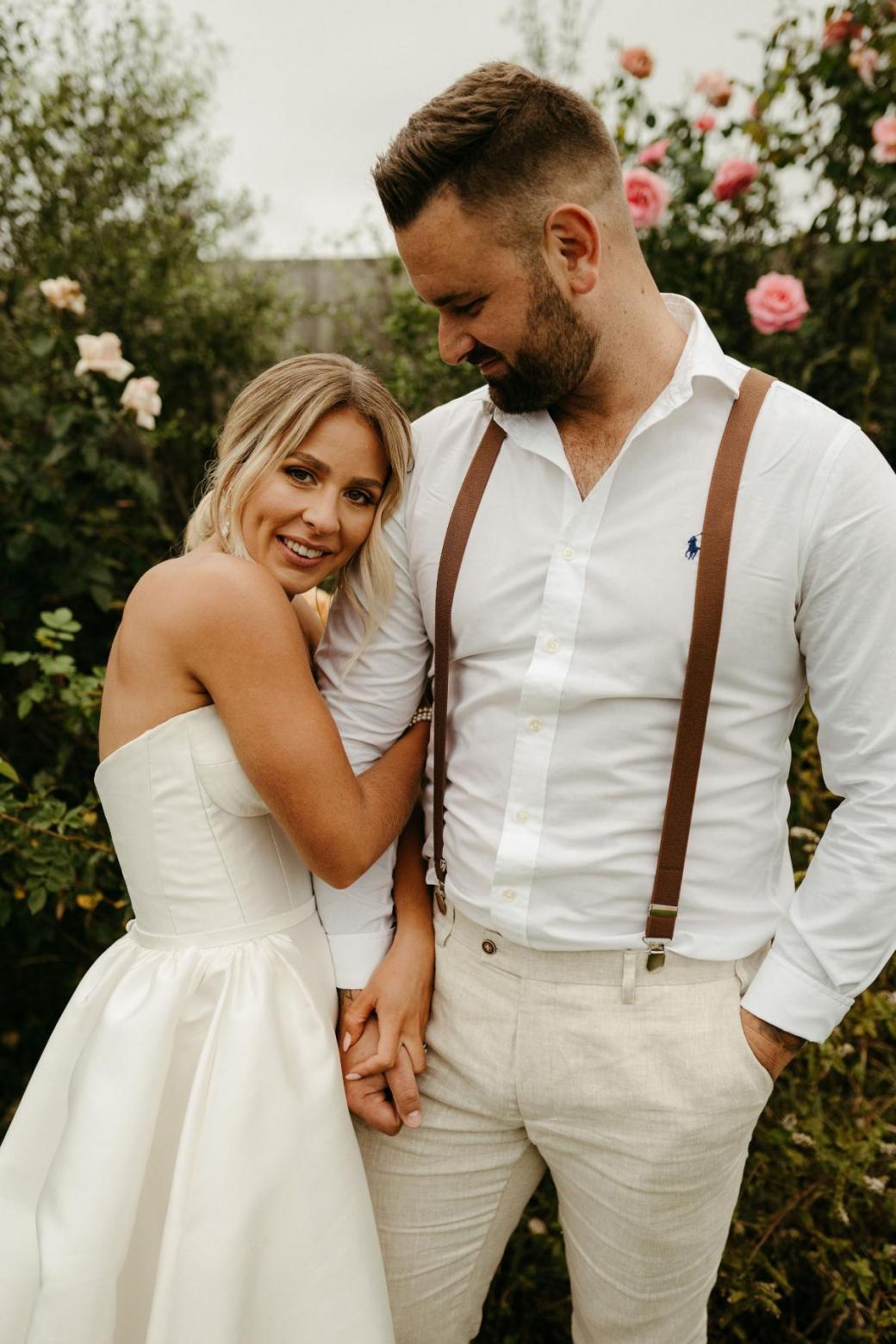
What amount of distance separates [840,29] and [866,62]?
0.44ft

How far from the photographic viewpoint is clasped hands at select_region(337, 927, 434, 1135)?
147 centimetres

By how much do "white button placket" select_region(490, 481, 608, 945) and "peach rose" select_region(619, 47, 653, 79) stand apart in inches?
84.9

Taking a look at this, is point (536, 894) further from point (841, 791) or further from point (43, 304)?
point (43, 304)

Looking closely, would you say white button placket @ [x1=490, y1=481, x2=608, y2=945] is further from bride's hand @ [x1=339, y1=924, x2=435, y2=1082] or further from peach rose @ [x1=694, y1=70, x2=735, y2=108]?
peach rose @ [x1=694, y1=70, x2=735, y2=108]

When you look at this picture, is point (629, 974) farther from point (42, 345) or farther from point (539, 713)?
point (42, 345)

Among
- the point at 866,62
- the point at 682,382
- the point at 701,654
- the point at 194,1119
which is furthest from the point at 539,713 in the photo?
the point at 866,62

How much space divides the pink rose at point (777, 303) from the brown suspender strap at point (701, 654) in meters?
1.56

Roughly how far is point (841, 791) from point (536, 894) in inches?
17.6

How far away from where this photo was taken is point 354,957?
154 centimetres

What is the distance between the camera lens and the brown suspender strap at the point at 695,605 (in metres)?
1.27

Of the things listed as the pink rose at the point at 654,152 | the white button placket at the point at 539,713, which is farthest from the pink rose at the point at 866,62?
the white button placket at the point at 539,713

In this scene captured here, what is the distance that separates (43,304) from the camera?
3434 mm

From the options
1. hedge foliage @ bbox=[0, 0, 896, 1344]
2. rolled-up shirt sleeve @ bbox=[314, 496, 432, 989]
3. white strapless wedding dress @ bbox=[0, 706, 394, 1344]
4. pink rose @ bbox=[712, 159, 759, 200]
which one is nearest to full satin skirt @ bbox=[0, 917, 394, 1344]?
white strapless wedding dress @ bbox=[0, 706, 394, 1344]

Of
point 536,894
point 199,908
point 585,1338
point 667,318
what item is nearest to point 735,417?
point 667,318
